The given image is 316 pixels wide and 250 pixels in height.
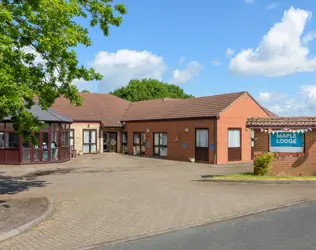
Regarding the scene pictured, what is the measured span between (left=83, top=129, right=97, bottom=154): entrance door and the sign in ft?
63.1

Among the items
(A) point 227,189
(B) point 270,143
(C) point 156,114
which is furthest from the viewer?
(C) point 156,114

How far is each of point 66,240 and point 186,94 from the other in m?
56.0

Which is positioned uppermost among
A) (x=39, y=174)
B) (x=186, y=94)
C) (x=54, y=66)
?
(x=186, y=94)

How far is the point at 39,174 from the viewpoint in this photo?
59.2ft

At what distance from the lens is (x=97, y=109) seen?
34.6 meters

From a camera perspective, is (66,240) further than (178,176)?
No

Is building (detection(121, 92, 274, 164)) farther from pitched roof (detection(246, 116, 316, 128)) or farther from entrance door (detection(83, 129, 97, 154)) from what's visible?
pitched roof (detection(246, 116, 316, 128))

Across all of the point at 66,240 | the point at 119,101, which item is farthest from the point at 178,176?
the point at 119,101

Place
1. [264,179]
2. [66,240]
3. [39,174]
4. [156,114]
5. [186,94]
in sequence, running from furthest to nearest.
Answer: [186,94] → [156,114] → [39,174] → [264,179] → [66,240]

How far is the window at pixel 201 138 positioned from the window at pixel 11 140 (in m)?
11.7

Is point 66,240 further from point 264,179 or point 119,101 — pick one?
point 119,101

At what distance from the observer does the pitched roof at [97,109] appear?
32.2 m

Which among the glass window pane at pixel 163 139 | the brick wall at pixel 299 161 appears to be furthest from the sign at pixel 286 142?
the glass window pane at pixel 163 139

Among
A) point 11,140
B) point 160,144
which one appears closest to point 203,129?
point 160,144
